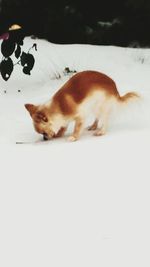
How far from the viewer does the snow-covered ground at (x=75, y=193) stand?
278cm

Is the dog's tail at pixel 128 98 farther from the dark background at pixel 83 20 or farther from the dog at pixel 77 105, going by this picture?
the dark background at pixel 83 20

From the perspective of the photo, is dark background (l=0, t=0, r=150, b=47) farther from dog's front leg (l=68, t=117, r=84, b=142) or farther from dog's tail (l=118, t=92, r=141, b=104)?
dog's front leg (l=68, t=117, r=84, b=142)

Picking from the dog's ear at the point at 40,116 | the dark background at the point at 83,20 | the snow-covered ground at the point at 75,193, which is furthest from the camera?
the dark background at the point at 83,20

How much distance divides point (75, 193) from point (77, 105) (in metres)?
1.20

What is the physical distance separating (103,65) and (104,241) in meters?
3.94

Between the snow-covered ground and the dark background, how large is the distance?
2.11 metres

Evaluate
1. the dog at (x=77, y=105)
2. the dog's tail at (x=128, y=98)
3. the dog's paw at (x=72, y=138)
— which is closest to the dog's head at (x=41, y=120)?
the dog at (x=77, y=105)

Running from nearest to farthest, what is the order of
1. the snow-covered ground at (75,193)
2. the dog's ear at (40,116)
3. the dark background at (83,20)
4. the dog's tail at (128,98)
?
the snow-covered ground at (75,193) < the dog's ear at (40,116) < the dog's tail at (128,98) < the dark background at (83,20)

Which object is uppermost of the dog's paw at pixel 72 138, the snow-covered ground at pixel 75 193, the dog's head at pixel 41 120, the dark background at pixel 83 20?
the dark background at pixel 83 20

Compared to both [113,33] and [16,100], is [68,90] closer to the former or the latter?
[16,100]

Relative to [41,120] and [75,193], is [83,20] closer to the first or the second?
[41,120]

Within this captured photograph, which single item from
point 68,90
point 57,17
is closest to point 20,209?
point 68,90

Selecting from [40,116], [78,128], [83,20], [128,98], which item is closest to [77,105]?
[78,128]

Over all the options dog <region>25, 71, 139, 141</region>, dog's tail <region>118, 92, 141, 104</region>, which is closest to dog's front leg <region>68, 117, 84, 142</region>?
dog <region>25, 71, 139, 141</region>
